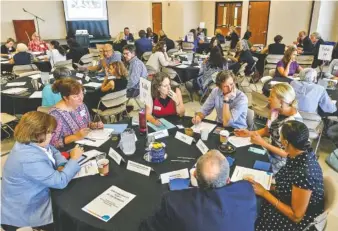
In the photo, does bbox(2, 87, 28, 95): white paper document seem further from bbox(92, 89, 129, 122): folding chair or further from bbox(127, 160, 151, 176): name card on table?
bbox(127, 160, 151, 176): name card on table

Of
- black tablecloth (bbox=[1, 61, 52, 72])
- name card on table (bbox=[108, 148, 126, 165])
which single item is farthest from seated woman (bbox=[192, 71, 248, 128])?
black tablecloth (bbox=[1, 61, 52, 72])

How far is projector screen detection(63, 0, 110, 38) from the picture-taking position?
12047mm

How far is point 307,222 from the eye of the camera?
5.61 feet

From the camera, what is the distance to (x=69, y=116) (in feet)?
8.33

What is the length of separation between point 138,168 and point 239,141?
92cm

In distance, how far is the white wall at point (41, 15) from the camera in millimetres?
10766

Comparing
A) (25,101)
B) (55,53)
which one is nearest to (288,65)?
(25,101)

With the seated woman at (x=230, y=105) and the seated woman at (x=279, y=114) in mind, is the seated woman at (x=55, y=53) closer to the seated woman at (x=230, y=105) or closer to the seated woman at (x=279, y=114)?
the seated woman at (x=230, y=105)

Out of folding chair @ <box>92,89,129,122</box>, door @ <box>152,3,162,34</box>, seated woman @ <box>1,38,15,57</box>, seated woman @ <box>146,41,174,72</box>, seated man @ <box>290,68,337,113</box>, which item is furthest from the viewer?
door @ <box>152,3,162,34</box>

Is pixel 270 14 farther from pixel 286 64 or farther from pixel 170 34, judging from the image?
pixel 286 64

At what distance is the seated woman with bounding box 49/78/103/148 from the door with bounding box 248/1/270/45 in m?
10.1

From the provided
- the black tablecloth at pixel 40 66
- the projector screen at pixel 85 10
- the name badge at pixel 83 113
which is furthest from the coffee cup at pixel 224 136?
the projector screen at pixel 85 10

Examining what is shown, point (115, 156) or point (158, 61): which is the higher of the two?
point (158, 61)

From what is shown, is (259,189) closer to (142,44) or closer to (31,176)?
(31,176)
